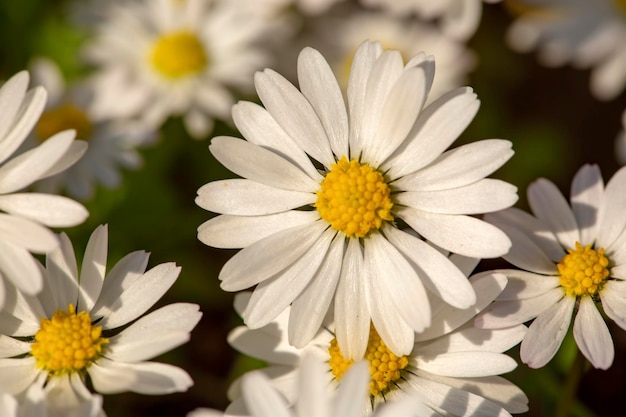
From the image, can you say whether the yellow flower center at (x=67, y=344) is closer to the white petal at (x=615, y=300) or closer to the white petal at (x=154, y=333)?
the white petal at (x=154, y=333)

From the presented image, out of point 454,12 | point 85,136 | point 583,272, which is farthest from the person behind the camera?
point 454,12

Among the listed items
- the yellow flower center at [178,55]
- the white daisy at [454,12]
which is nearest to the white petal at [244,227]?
the white daisy at [454,12]

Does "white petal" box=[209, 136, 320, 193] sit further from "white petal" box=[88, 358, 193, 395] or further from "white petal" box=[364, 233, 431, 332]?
"white petal" box=[88, 358, 193, 395]

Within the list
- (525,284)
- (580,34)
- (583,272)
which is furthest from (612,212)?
(580,34)

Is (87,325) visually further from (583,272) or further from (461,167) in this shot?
(583,272)

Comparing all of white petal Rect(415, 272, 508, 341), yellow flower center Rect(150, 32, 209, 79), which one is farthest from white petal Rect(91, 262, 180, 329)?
yellow flower center Rect(150, 32, 209, 79)
